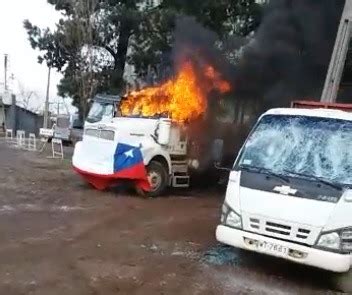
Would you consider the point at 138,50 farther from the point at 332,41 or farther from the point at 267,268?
the point at 267,268

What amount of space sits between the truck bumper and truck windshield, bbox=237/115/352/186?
34.6 inches

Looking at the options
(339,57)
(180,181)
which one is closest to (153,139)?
(180,181)

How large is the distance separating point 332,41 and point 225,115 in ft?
14.6

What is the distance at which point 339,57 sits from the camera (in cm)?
1465

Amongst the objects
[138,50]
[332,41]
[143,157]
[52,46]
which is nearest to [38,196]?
[143,157]

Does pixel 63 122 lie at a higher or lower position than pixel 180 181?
higher

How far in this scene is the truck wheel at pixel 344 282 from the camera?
21.5 ft

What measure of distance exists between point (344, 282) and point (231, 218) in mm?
1495

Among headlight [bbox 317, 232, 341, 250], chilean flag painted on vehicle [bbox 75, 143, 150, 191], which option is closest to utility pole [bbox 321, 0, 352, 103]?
chilean flag painted on vehicle [bbox 75, 143, 150, 191]

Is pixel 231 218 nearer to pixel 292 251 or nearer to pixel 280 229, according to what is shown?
pixel 280 229

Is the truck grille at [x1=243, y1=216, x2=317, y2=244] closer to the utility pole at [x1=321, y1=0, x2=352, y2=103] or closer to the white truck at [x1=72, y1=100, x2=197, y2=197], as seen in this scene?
the white truck at [x1=72, y1=100, x2=197, y2=197]

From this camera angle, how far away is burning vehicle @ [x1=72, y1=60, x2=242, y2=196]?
12.7 metres

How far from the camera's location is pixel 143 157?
1275cm

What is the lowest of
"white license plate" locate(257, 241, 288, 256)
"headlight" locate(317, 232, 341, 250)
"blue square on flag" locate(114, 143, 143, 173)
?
"white license plate" locate(257, 241, 288, 256)
